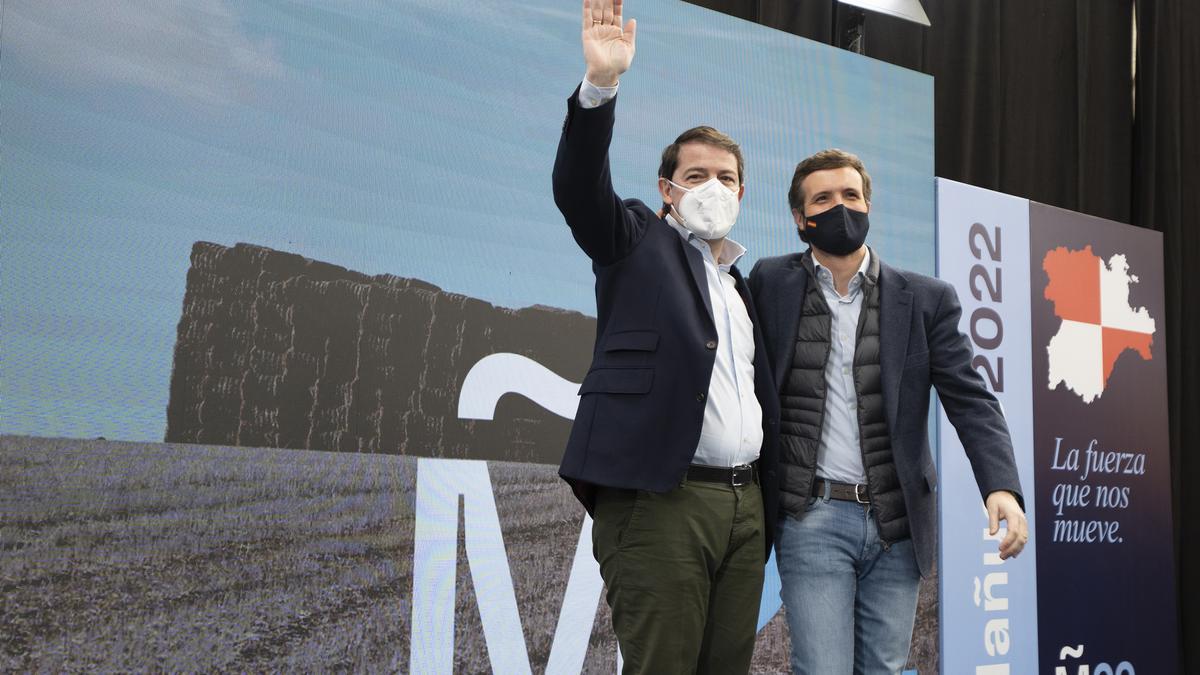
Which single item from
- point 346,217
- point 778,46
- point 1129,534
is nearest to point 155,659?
point 346,217

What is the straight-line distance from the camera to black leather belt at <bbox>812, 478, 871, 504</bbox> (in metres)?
1.60

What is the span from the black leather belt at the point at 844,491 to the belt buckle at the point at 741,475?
0.35 ft

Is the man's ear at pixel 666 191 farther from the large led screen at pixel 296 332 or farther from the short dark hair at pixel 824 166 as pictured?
the large led screen at pixel 296 332

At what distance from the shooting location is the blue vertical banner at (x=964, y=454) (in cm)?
339

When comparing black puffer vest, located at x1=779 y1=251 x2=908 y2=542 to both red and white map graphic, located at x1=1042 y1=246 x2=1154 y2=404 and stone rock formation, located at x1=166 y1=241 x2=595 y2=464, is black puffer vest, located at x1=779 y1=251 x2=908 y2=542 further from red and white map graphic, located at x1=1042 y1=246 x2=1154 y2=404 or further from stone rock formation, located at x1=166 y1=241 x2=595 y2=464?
red and white map graphic, located at x1=1042 y1=246 x2=1154 y2=404

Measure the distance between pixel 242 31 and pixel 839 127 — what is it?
6.29ft

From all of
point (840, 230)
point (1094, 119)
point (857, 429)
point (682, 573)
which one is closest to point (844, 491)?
point (857, 429)

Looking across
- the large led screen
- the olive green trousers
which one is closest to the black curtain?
the large led screen

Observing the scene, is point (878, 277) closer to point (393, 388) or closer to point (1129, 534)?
point (393, 388)

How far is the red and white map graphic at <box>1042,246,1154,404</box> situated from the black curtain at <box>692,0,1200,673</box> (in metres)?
0.82

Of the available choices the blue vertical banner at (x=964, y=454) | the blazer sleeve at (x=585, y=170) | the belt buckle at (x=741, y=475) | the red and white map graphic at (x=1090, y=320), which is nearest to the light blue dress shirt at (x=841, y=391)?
the belt buckle at (x=741, y=475)

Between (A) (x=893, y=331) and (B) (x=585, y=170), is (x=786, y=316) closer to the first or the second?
(A) (x=893, y=331)

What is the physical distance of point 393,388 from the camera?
2.50 meters

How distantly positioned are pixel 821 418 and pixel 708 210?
1.21 feet
